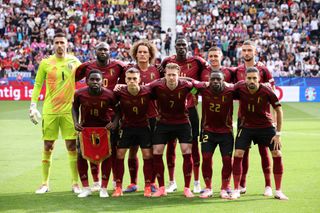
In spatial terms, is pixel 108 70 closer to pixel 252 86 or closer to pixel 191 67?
pixel 191 67

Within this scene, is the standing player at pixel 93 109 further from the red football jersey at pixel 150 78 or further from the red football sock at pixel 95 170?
the red football jersey at pixel 150 78

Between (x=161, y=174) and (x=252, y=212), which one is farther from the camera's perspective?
(x=161, y=174)

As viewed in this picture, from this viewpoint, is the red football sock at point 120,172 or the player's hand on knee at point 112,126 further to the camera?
the red football sock at point 120,172

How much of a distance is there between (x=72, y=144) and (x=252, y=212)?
323 centimetres

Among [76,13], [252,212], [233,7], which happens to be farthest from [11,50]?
[252,212]

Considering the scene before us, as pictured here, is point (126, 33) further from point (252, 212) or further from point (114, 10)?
point (252, 212)

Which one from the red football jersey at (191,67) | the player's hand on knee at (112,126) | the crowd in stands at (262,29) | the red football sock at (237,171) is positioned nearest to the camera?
the red football sock at (237,171)

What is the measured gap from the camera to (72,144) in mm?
11039

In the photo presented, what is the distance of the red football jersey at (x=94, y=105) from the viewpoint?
10.5 meters

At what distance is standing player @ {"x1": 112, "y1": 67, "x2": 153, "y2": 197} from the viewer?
10.5 m

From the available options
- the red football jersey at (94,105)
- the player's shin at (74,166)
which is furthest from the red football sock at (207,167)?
the player's shin at (74,166)

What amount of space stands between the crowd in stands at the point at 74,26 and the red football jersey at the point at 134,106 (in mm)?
23585

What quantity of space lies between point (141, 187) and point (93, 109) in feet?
5.37

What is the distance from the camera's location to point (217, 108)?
10.4 meters
